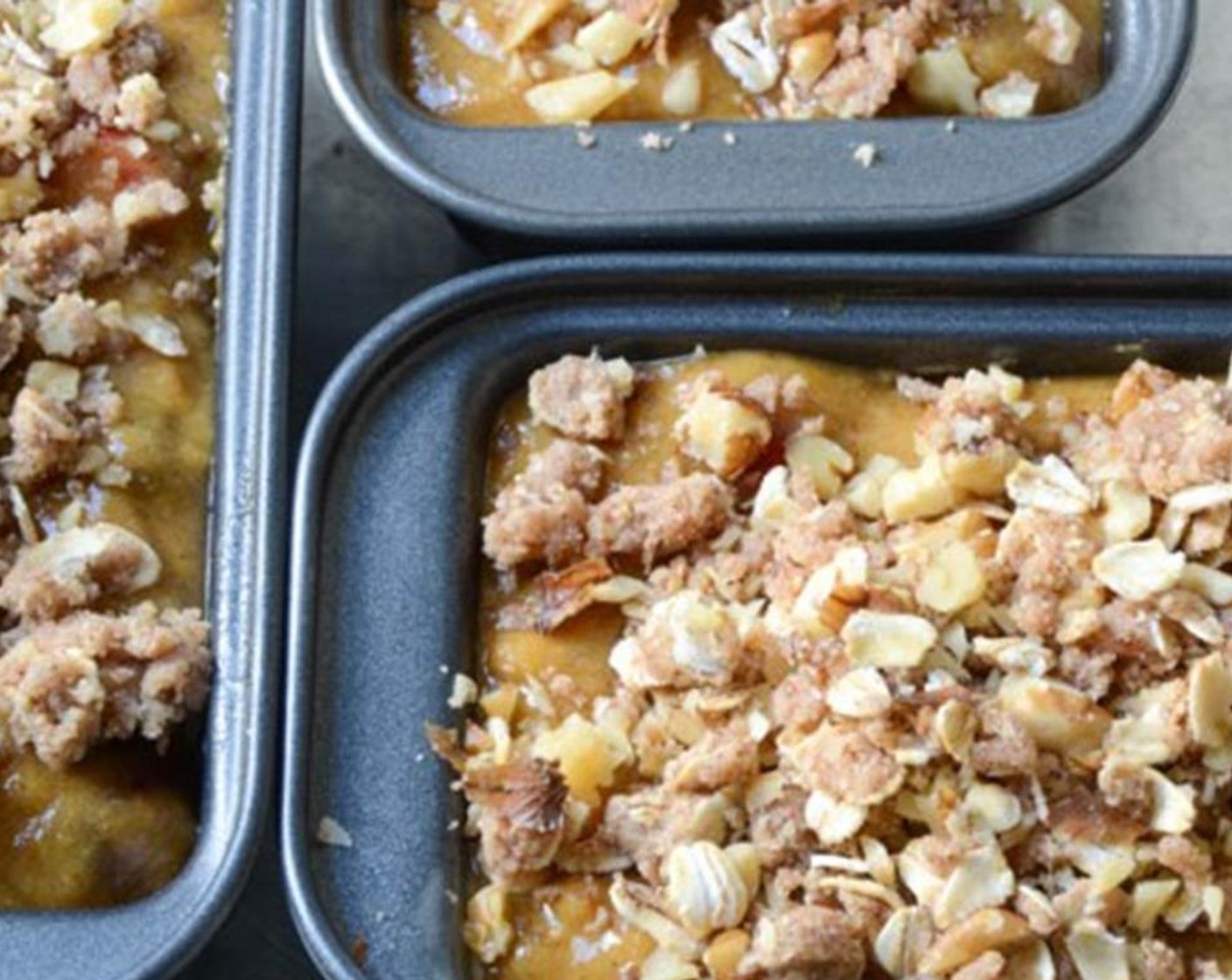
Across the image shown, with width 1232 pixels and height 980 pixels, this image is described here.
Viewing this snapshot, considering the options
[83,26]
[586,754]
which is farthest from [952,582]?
[83,26]

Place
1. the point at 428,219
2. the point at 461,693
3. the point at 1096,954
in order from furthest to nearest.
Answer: the point at 428,219
the point at 461,693
the point at 1096,954

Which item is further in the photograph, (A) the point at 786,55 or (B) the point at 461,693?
(A) the point at 786,55

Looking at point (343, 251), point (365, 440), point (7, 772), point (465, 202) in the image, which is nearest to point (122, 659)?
point (7, 772)

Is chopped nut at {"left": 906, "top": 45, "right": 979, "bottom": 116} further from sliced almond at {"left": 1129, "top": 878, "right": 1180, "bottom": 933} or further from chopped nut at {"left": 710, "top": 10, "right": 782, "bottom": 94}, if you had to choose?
sliced almond at {"left": 1129, "top": 878, "right": 1180, "bottom": 933}

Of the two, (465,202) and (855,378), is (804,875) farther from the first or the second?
(465,202)

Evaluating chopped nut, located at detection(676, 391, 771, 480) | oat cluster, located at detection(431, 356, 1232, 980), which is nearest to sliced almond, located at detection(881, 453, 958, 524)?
oat cluster, located at detection(431, 356, 1232, 980)

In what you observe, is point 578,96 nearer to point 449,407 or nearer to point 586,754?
point 449,407
